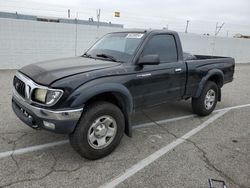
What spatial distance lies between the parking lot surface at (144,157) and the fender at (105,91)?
64 cm

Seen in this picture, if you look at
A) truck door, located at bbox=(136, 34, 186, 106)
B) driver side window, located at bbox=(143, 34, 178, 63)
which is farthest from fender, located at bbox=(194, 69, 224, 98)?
driver side window, located at bbox=(143, 34, 178, 63)

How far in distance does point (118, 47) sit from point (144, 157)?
2.00 meters

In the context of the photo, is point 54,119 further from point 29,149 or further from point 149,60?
point 149,60

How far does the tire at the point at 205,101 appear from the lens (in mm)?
5379

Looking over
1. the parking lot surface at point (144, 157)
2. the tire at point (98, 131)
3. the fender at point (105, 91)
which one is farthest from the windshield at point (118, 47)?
the parking lot surface at point (144, 157)

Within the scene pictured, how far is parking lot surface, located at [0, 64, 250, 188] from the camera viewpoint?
3023mm

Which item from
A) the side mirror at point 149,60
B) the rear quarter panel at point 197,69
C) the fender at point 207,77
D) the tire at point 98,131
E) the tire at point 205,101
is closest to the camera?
the tire at point 98,131

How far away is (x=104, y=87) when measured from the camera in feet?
10.9

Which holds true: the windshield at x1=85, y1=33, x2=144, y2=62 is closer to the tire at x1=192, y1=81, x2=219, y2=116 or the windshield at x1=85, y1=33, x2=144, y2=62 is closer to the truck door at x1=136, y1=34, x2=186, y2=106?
the truck door at x1=136, y1=34, x2=186, y2=106

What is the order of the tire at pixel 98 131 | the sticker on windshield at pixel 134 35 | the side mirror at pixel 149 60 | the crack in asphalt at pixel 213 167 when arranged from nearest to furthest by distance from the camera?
the crack in asphalt at pixel 213 167 → the tire at pixel 98 131 → the side mirror at pixel 149 60 → the sticker on windshield at pixel 134 35

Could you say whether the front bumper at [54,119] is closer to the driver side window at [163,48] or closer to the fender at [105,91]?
the fender at [105,91]

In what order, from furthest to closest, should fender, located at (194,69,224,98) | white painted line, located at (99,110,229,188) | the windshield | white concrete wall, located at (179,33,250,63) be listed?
white concrete wall, located at (179,33,250,63) → fender, located at (194,69,224,98) → the windshield → white painted line, located at (99,110,229,188)

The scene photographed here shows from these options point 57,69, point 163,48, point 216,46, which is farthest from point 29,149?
point 216,46

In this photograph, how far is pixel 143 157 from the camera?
3625 millimetres
